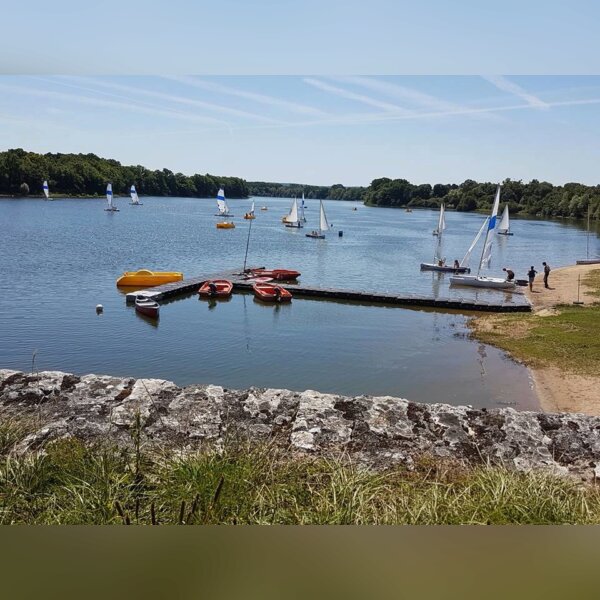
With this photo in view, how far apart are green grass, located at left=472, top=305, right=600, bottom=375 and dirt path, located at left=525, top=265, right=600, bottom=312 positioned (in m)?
2.05

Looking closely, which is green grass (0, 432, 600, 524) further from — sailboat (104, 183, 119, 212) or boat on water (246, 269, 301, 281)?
sailboat (104, 183, 119, 212)

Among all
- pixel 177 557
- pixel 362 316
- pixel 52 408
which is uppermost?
pixel 177 557

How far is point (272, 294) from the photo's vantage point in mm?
19406

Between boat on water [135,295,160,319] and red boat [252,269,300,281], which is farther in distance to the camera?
red boat [252,269,300,281]

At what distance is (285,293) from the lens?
19.6m

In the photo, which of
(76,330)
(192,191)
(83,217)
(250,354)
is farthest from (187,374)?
(192,191)

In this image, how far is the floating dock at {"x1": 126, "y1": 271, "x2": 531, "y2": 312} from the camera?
62.4 ft

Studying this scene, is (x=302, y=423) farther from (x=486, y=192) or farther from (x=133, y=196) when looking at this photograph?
(x=133, y=196)

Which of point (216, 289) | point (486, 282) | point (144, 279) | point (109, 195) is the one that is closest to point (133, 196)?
point (109, 195)

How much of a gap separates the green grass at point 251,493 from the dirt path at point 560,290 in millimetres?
17596

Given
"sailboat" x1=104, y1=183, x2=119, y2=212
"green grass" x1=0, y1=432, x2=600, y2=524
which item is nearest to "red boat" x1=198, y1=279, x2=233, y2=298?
"green grass" x1=0, y1=432, x2=600, y2=524

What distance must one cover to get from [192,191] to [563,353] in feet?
237

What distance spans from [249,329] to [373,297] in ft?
20.6

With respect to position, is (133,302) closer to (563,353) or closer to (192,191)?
(563,353)
